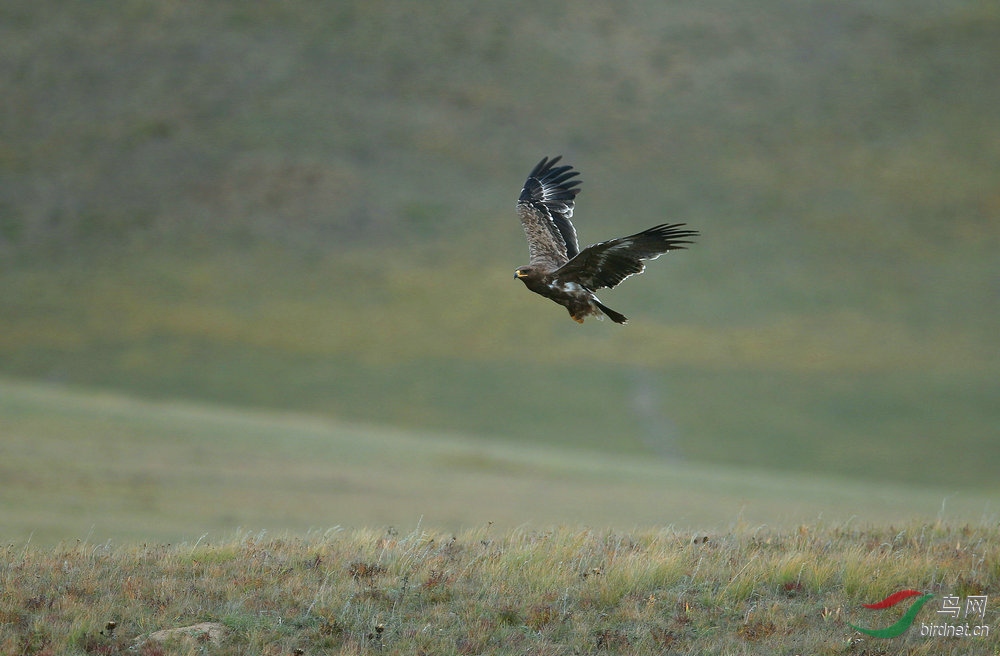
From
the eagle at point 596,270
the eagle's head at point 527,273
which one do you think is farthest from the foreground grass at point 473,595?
the eagle's head at point 527,273

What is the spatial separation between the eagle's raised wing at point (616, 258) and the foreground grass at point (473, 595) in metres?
2.66

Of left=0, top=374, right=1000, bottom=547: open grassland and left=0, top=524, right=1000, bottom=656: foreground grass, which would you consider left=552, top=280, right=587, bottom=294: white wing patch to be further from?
left=0, top=374, right=1000, bottom=547: open grassland

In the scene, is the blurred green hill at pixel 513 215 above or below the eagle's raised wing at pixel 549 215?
above

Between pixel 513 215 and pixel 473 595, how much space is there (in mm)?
96894

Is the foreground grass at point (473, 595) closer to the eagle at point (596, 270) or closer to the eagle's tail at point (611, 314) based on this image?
the eagle's tail at point (611, 314)

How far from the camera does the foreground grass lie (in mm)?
8664

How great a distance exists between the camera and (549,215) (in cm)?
1417

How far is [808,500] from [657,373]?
1809 inches

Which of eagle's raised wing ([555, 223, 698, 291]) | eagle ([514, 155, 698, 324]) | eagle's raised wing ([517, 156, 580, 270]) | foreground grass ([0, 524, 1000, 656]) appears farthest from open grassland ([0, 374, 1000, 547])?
eagle's raised wing ([555, 223, 698, 291])

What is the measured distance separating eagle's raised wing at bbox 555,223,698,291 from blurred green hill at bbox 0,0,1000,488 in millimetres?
64601

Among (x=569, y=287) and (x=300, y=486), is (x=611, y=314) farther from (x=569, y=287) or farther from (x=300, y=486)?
(x=300, y=486)

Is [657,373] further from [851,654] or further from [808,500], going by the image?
[851,654]

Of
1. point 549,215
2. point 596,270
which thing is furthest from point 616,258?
point 549,215

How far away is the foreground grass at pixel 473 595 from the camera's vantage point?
28.4 feet
